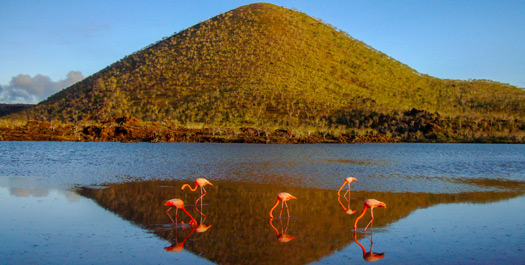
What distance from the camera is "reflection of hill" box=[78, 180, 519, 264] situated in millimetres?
7398

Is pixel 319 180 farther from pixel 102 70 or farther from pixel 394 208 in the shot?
pixel 102 70

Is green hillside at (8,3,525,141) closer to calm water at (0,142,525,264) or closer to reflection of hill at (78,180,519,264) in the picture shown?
calm water at (0,142,525,264)

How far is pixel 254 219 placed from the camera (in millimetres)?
9695

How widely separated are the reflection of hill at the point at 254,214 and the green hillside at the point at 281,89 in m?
34.9

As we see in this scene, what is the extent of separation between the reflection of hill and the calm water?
0.03 metres

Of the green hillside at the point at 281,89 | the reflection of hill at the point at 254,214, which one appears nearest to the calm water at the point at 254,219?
the reflection of hill at the point at 254,214

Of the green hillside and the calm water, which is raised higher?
the green hillside

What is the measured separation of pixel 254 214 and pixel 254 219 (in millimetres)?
531

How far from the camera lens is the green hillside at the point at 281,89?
52250 mm

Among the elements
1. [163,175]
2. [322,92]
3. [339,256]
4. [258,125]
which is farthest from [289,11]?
[339,256]

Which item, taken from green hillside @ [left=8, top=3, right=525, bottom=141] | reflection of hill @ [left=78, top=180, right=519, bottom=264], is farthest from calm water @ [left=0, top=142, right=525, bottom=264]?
green hillside @ [left=8, top=3, right=525, bottom=141]

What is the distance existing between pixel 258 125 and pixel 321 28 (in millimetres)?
46195

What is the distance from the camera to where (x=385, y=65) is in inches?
3150

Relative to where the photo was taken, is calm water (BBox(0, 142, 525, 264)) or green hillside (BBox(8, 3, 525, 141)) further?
green hillside (BBox(8, 3, 525, 141))
